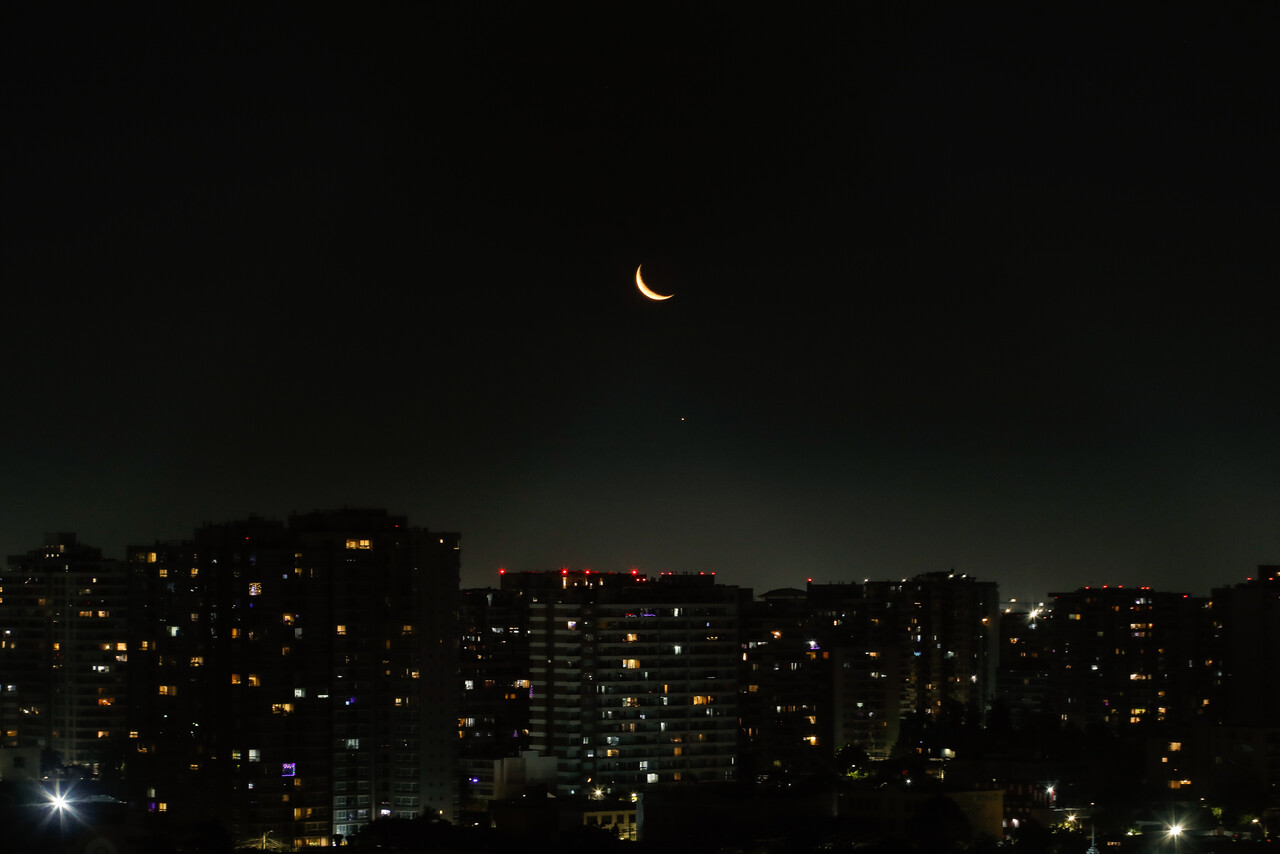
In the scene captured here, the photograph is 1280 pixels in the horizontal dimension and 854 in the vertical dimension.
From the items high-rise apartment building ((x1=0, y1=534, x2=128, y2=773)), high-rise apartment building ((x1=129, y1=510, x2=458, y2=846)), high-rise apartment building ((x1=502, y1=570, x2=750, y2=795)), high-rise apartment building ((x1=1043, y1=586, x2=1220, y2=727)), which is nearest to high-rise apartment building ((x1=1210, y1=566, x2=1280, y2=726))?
high-rise apartment building ((x1=1043, y1=586, x2=1220, y2=727))

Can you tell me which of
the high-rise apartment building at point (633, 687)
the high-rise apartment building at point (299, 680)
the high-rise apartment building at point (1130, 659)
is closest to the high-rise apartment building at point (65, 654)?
the high-rise apartment building at point (299, 680)

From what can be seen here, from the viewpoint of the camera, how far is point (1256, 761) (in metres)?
34.5

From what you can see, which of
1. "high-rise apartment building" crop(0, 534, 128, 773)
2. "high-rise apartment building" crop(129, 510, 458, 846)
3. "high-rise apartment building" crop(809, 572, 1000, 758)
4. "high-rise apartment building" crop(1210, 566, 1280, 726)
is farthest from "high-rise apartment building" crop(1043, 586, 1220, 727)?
"high-rise apartment building" crop(0, 534, 128, 773)

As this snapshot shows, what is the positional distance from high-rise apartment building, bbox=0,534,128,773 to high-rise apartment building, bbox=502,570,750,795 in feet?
27.7

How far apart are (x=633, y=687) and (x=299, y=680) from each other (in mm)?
7056

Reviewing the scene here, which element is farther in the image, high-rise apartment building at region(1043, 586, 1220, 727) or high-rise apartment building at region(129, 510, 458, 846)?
high-rise apartment building at region(1043, 586, 1220, 727)

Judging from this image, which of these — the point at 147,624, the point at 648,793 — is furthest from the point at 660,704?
the point at 147,624

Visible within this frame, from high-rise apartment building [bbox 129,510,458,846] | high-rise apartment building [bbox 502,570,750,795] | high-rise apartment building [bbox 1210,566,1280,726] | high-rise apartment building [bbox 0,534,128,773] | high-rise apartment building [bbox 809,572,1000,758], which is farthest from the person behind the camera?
high-rise apartment building [bbox 1210,566,1280,726]

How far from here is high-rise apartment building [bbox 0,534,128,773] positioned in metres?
36.3

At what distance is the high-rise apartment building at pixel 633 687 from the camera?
109 feet

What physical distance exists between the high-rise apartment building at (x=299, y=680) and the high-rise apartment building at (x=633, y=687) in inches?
154

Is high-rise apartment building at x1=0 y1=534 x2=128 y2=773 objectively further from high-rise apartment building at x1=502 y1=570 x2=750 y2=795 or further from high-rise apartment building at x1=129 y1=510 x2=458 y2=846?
high-rise apartment building at x1=502 y1=570 x2=750 y2=795

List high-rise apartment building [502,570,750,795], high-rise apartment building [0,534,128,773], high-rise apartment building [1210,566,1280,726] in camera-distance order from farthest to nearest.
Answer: high-rise apartment building [1210,566,1280,726] → high-rise apartment building [0,534,128,773] → high-rise apartment building [502,570,750,795]

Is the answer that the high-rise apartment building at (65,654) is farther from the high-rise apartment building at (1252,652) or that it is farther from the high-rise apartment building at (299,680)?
the high-rise apartment building at (1252,652)
